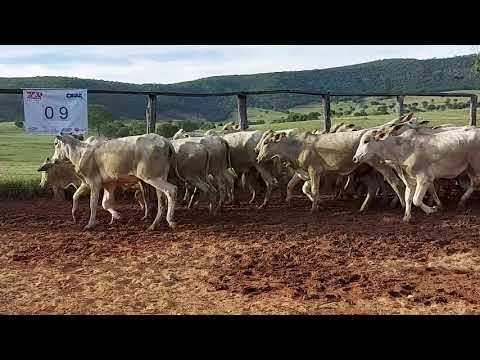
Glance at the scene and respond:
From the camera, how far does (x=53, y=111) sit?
1310 cm

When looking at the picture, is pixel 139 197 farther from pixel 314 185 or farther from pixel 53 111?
pixel 314 185

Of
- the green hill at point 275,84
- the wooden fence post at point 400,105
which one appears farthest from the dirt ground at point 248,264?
the green hill at point 275,84

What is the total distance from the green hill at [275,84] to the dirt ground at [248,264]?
594 centimetres

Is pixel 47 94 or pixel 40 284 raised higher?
pixel 47 94

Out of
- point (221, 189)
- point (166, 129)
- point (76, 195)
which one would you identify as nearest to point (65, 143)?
point (76, 195)

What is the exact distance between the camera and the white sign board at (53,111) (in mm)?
13031

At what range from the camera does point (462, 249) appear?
331 inches

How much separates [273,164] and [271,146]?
3.39 ft

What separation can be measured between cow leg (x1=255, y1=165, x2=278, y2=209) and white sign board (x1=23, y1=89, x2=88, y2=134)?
4088mm

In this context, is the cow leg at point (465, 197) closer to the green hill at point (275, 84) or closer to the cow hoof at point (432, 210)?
the cow hoof at point (432, 210)

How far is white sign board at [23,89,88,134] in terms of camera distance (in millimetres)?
13031
